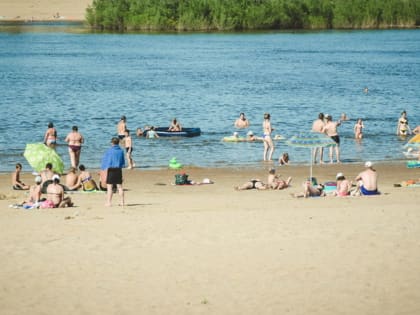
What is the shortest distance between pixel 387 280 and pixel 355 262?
0.88m

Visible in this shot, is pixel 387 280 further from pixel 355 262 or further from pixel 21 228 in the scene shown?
pixel 21 228

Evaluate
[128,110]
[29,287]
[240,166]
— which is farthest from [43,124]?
[29,287]

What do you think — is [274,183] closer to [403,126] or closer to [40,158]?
[40,158]

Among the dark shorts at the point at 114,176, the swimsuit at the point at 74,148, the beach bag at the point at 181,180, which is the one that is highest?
the dark shorts at the point at 114,176

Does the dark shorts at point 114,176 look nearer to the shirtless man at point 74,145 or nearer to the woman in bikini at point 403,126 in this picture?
the shirtless man at point 74,145

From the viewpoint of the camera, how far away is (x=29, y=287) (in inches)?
502

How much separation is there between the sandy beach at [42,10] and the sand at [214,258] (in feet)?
491

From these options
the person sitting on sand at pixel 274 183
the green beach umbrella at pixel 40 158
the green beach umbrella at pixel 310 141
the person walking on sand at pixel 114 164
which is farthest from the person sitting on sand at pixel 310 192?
the green beach umbrella at pixel 40 158

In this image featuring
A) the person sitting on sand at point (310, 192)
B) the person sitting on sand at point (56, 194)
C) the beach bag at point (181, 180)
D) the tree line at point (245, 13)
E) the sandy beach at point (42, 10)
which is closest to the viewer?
the person sitting on sand at point (56, 194)

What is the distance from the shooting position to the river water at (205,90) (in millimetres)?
33500

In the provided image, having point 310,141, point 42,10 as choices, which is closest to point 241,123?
point 310,141

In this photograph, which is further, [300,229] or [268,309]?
[300,229]

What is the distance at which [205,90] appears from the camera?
189 feet

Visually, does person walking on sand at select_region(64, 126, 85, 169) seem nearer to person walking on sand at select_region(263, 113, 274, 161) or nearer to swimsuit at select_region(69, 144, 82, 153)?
swimsuit at select_region(69, 144, 82, 153)
